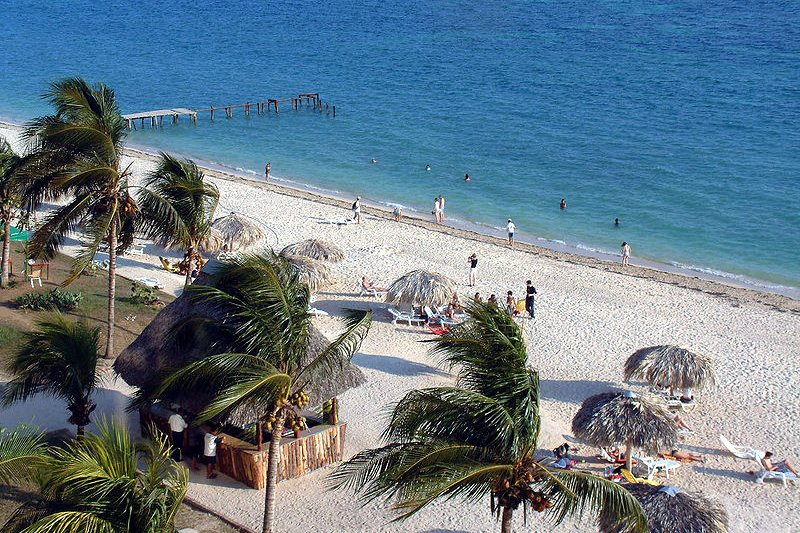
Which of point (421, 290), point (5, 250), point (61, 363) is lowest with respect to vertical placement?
point (61, 363)

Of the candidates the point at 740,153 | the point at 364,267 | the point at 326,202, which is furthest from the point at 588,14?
the point at 364,267

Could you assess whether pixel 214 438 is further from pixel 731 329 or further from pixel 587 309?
pixel 731 329

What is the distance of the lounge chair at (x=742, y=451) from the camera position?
1783 centimetres

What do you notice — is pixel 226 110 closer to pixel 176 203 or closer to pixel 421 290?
pixel 421 290

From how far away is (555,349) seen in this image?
2378cm

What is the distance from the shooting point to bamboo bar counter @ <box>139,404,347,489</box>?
50.6ft

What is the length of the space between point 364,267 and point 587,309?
7.47m

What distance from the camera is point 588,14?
99625mm

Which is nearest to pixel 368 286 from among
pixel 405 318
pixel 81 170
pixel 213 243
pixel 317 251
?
pixel 317 251

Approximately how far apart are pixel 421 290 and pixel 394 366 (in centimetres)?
329

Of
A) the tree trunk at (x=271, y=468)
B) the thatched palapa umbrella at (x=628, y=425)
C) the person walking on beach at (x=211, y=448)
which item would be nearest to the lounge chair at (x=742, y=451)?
the thatched palapa umbrella at (x=628, y=425)

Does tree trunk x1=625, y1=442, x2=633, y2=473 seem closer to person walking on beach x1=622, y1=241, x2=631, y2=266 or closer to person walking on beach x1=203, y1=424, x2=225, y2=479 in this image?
person walking on beach x1=203, y1=424, x2=225, y2=479

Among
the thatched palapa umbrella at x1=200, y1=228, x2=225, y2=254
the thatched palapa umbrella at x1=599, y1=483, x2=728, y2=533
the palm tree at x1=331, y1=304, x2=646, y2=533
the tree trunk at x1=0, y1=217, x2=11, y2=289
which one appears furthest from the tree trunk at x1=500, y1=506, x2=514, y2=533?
the thatched palapa umbrella at x1=200, y1=228, x2=225, y2=254

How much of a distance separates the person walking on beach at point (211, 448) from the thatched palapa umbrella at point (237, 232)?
1324cm
